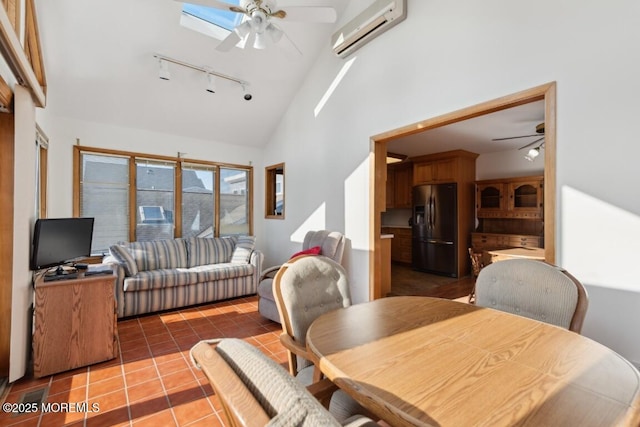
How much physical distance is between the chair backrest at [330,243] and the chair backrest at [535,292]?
1.88 m

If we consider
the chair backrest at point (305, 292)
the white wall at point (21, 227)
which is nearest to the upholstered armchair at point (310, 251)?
the chair backrest at point (305, 292)

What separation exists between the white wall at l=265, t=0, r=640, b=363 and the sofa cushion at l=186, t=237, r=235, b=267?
2.10 metres

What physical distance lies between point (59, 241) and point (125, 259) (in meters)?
1.06

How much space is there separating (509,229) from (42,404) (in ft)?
22.4

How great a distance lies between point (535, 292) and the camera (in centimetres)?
155

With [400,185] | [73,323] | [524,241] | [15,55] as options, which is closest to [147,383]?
[73,323]

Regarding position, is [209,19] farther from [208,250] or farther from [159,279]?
[159,279]

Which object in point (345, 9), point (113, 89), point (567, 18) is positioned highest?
point (345, 9)

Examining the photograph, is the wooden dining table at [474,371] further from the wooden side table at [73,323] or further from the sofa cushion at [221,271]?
the sofa cushion at [221,271]

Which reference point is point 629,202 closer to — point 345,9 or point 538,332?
point 538,332

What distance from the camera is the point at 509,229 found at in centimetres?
572

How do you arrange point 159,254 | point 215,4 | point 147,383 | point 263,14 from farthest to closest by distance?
1. point 159,254
2. point 263,14
3. point 215,4
4. point 147,383

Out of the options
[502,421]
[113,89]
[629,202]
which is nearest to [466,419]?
[502,421]

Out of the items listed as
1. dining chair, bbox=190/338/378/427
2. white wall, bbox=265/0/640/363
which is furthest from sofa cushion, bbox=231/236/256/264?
dining chair, bbox=190/338/378/427
